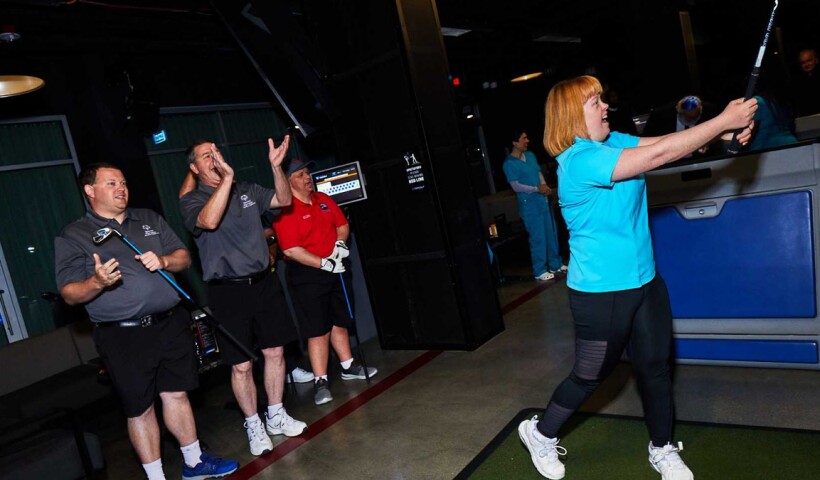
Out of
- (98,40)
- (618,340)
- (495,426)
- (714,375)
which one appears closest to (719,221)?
(714,375)

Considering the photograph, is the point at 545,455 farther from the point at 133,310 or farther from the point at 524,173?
the point at 524,173

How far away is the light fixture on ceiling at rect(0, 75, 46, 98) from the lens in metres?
4.13

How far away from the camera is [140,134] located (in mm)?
7332

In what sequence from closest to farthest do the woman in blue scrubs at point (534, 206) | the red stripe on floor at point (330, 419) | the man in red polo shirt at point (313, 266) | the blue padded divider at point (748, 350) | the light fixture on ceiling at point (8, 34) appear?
the blue padded divider at point (748, 350)
the red stripe on floor at point (330, 419)
the man in red polo shirt at point (313, 266)
the light fixture on ceiling at point (8, 34)
the woman in blue scrubs at point (534, 206)

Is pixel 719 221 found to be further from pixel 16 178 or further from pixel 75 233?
pixel 16 178

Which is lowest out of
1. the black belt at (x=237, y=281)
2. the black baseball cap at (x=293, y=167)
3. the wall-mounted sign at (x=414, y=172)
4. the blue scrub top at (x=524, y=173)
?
the black belt at (x=237, y=281)

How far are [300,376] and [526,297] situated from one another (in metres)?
2.48

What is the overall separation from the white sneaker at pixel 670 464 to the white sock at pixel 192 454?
7.78 ft

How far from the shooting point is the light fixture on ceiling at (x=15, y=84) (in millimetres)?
4133

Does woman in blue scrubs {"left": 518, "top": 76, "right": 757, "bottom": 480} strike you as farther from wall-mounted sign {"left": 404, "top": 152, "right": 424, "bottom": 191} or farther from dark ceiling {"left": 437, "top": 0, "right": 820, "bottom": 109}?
dark ceiling {"left": 437, "top": 0, "right": 820, "bottom": 109}

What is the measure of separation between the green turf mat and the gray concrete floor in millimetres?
85

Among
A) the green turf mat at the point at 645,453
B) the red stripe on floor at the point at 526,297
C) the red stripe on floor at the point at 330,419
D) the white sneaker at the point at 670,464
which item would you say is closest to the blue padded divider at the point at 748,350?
the green turf mat at the point at 645,453

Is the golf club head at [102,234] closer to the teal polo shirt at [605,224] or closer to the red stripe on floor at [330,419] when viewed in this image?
the red stripe on floor at [330,419]

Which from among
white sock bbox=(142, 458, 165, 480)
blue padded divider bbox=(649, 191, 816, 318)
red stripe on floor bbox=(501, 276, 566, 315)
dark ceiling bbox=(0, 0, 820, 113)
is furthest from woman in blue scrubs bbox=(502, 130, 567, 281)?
white sock bbox=(142, 458, 165, 480)
